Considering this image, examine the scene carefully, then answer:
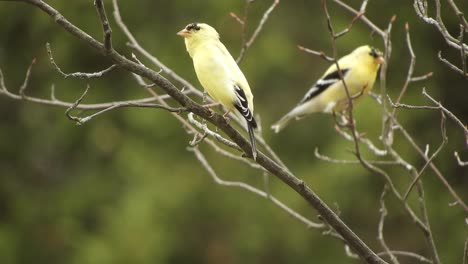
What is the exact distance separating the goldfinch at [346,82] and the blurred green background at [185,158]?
2703mm

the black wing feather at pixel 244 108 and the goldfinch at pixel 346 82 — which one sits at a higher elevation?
the black wing feather at pixel 244 108

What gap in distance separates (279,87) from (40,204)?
3.59m

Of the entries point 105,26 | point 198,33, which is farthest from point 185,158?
point 105,26

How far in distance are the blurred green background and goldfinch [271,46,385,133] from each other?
8.87 ft

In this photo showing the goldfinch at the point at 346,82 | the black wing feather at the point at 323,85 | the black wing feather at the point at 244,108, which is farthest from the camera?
the black wing feather at the point at 323,85

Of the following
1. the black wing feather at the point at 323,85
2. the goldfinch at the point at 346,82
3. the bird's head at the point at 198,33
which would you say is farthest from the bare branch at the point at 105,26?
the black wing feather at the point at 323,85

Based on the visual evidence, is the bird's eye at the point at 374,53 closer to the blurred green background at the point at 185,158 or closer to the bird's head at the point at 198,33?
the bird's head at the point at 198,33

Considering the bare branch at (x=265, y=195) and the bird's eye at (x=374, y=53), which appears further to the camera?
the bird's eye at (x=374, y=53)

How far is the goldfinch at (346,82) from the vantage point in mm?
6211

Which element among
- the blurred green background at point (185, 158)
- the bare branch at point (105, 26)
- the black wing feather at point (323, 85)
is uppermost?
the bare branch at point (105, 26)

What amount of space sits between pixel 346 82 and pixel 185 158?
174 inches

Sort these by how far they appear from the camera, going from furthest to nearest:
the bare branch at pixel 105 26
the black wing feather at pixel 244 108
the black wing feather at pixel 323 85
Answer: the black wing feather at pixel 323 85 < the black wing feather at pixel 244 108 < the bare branch at pixel 105 26

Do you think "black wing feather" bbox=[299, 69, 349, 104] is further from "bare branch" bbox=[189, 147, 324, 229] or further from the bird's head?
"bare branch" bbox=[189, 147, 324, 229]

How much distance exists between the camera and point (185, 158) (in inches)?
408
